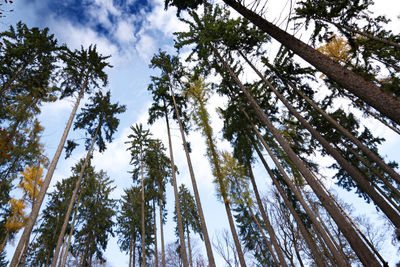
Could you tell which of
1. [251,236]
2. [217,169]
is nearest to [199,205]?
[217,169]

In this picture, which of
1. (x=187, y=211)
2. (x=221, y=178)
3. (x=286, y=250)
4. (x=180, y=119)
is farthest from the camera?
(x=187, y=211)

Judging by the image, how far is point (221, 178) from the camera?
1110cm

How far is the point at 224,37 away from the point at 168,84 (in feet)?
17.8

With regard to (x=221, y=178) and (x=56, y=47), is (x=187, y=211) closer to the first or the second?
(x=221, y=178)

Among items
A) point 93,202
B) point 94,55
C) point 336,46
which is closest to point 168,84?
point 94,55

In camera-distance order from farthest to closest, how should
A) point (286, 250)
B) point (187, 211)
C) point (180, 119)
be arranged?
1. point (187, 211)
2. point (180, 119)
3. point (286, 250)

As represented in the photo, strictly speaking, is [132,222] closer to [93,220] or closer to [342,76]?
[93,220]

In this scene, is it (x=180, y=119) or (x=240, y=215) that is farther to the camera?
(x=240, y=215)

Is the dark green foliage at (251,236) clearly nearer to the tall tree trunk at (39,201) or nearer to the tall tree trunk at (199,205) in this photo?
the tall tree trunk at (199,205)

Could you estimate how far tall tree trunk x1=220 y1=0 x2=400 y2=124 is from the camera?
2939 mm

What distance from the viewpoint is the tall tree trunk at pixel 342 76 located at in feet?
9.64

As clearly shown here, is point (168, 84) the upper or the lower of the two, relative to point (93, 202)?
upper

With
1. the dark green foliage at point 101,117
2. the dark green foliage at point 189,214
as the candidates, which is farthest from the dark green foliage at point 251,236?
the dark green foliage at point 101,117

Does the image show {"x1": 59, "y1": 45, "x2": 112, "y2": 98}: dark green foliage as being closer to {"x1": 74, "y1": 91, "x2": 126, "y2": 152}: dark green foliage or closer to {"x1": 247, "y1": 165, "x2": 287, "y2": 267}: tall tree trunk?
{"x1": 74, "y1": 91, "x2": 126, "y2": 152}: dark green foliage
